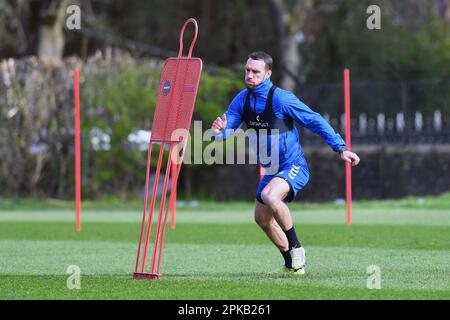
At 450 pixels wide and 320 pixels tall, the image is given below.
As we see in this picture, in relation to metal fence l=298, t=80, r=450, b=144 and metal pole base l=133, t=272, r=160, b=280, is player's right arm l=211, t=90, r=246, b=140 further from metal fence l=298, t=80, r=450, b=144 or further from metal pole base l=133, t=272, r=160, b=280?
metal fence l=298, t=80, r=450, b=144

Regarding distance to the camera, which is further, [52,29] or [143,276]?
[52,29]

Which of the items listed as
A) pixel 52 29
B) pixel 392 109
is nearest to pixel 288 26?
pixel 52 29

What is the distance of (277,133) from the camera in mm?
11430

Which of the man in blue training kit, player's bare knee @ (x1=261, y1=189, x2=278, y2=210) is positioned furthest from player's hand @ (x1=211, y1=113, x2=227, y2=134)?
player's bare knee @ (x1=261, y1=189, x2=278, y2=210)

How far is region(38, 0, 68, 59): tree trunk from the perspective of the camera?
1403 inches

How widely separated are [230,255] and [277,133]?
2832 millimetres

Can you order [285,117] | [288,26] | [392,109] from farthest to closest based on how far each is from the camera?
[288,26], [392,109], [285,117]

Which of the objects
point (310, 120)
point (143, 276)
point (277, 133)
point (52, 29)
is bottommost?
point (143, 276)

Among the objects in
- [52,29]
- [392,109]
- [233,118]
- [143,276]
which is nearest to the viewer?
[143,276]

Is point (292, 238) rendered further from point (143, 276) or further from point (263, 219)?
point (143, 276)

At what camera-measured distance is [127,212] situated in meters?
23.8
